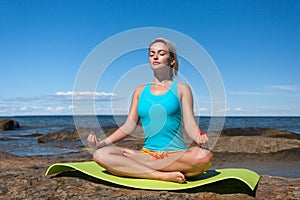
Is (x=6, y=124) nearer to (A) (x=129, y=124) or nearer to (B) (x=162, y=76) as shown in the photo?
(A) (x=129, y=124)

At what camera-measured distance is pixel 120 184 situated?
3463 millimetres

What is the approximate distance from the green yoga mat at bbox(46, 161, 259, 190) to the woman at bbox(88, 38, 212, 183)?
7 cm

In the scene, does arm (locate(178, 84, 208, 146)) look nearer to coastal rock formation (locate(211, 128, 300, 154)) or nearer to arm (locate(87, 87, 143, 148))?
arm (locate(87, 87, 143, 148))

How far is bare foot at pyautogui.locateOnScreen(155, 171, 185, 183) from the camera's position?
11.5ft

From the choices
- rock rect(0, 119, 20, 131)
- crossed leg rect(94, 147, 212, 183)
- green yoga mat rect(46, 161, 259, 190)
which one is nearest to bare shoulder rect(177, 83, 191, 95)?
crossed leg rect(94, 147, 212, 183)

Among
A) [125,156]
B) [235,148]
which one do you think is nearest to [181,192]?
[125,156]

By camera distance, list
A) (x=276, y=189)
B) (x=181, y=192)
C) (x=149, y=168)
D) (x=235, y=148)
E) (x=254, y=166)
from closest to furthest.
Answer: (x=181, y=192) < (x=149, y=168) < (x=276, y=189) < (x=254, y=166) < (x=235, y=148)

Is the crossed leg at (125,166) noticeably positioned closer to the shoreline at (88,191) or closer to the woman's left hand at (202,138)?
the shoreline at (88,191)

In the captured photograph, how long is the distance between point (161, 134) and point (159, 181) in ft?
1.57

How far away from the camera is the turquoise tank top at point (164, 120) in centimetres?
A: 372

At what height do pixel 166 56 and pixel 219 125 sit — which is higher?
pixel 166 56

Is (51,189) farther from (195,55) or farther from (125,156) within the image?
(195,55)

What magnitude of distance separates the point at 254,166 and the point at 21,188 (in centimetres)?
584

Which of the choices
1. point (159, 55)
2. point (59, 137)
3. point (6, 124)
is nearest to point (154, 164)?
point (159, 55)
